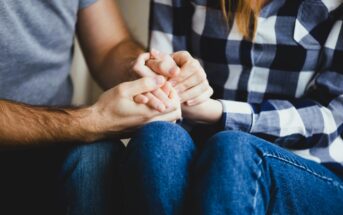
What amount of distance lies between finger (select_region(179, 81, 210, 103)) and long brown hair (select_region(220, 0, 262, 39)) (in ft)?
0.56

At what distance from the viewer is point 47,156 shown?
35.6 inches

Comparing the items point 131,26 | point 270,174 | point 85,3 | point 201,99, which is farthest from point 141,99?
point 131,26

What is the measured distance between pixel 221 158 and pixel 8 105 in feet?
1.43

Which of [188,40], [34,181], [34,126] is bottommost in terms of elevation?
[34,181]

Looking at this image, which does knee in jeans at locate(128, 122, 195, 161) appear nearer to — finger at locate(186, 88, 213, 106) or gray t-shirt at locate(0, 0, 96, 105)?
finger at locate(186, 88, 213, 106)

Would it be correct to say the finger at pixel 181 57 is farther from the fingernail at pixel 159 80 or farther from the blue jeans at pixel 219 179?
the blue jeans at pixel 219 179

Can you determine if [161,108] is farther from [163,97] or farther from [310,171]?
[310,171]

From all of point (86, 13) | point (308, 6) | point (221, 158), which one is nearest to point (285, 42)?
point (308, 6)

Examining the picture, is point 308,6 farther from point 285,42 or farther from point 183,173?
point 183,173

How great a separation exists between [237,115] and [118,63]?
0.34 metres

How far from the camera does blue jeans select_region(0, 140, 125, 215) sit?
73 cm

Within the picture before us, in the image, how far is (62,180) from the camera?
0.78 metres

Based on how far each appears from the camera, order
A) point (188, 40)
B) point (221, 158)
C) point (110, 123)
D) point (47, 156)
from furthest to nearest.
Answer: point (188, 40)
point (47, 156)
point (110, 123)
point (221, 158)

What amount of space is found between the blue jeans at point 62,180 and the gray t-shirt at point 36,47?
0.17 meters
